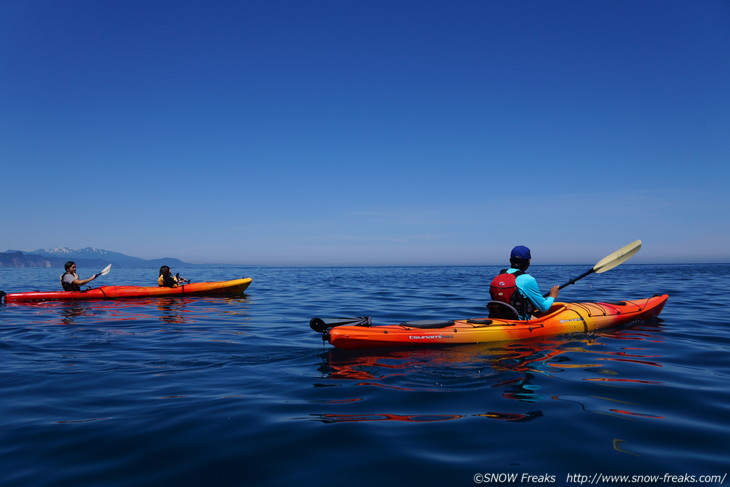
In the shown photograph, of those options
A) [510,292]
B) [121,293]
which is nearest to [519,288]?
[510,292]

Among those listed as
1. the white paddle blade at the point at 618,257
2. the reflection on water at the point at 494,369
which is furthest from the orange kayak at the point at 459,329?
the white paddle blade at the point at 618,257

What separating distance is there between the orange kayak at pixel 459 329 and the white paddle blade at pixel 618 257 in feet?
7.29

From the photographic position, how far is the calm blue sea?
332 centimetres

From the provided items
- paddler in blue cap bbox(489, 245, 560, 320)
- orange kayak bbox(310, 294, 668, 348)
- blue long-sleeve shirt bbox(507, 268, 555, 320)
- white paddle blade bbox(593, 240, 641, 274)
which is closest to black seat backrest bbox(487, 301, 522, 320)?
paddler in blue cap bbox(489, 245, 560, 320)

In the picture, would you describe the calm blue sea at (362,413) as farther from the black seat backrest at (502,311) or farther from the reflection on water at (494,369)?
the black seat backrest at (502,311)

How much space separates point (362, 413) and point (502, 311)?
4.87 metres

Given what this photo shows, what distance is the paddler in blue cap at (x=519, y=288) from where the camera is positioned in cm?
827

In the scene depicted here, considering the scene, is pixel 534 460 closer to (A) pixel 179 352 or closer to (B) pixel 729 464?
(B) pixel 729 464

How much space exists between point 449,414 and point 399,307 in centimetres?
1069

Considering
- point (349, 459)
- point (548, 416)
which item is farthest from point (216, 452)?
point (548, 416)

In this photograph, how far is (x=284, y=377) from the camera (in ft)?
19.8

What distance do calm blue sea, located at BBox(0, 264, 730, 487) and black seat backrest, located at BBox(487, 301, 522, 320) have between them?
24.1 inches

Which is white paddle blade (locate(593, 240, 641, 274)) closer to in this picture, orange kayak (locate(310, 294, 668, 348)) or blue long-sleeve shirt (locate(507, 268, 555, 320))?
orange kayak (locate(310, 294, 668, 348))

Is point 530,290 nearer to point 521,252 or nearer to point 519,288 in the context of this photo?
point 519,288
